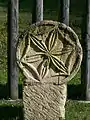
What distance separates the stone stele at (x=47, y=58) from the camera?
19.1 feet

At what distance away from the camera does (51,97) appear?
5922mm

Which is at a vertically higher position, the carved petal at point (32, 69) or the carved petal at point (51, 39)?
the carved petal at point (51, 39)

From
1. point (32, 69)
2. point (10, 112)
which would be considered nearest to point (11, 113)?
point (10, 112)

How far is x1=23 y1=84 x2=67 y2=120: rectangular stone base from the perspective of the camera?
19.4 feet

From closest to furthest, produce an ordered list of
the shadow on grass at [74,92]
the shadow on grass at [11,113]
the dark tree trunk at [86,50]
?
1. the shadow on grass at [11,113]
2. the dark tree trunk at [86,50]
3. the shadow on grass at [74,92]

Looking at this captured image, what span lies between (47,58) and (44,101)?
0.53m

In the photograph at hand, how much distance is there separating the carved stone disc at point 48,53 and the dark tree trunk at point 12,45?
1148mm

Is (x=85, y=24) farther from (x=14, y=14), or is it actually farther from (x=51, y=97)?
(x=51, y=97)

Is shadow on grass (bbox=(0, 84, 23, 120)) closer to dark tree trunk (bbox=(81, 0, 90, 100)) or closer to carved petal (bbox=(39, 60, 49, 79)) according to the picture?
carved petal (bbox=(39, 60, 49, 79))

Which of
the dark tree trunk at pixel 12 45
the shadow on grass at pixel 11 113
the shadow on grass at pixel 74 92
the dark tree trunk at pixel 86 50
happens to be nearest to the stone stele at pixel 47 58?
the shadow on grass at pixel 11 113

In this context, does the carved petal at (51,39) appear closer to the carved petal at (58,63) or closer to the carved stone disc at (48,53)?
the carved stone disc at (48,53)

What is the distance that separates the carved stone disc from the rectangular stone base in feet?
0.31

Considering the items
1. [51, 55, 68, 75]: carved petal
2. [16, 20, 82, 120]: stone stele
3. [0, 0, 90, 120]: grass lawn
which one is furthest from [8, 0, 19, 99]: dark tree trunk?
[51, 55, 68, 75]: carved petal

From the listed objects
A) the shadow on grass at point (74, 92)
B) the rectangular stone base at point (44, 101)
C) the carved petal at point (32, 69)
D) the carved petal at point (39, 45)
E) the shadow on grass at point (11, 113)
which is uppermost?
the carved petal at point (39, 45)
